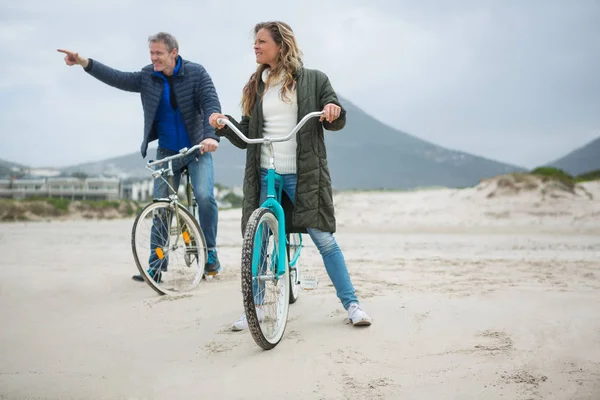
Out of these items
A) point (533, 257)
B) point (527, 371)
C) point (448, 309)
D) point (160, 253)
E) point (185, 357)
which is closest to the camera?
point (527, 371)

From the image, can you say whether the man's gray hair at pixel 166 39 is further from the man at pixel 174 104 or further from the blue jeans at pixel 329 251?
the blue jeans at pixel 329 251

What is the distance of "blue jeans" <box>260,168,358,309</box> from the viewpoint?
10.3 ft

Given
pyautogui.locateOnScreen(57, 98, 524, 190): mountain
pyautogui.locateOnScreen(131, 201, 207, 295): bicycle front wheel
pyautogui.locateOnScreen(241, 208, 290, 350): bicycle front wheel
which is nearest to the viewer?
pyautogui.locateOnScreen(241, 208, 290, 350): bicycle front wheel

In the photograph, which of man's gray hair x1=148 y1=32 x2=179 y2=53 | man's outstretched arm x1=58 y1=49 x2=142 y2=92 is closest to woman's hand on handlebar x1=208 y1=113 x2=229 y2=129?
man's gray hair x1=148 y1=32 x2=179 y2=53

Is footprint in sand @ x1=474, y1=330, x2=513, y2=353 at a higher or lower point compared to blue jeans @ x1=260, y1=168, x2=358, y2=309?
lower

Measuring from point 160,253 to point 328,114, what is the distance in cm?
220

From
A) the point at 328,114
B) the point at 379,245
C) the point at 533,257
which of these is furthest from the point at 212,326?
the point at 379,245

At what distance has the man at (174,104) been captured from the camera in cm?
446

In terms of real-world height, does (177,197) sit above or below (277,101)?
below

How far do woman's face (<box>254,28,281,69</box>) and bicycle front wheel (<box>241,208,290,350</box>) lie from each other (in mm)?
1002

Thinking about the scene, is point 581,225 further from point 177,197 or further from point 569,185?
point 177,197

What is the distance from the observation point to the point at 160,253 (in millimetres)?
4293

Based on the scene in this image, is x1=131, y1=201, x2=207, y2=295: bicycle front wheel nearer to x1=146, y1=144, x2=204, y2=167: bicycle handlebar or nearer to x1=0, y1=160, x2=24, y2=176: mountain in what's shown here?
x1=146, y1=144, x2=204, y2=167: bicycle handlebar

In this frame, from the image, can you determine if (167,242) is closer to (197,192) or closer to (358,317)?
(197,192)
